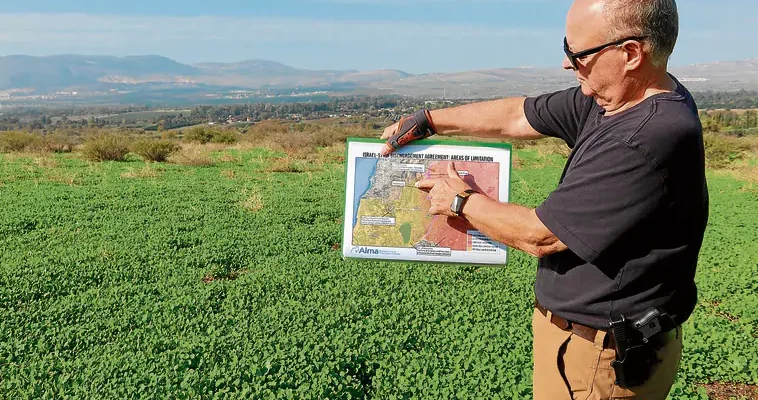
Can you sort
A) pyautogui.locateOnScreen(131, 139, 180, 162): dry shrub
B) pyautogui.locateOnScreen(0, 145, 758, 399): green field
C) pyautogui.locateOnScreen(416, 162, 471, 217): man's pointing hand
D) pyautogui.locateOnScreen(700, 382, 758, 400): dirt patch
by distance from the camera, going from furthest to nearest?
pyautogui.locateOnScreen(131, 139, 180, 162): dry shrub, pyautogui.locateOnScreen(700, 382, 758, 400): dirt patch, pyautogui.locateOnScreen(0, 145, 758, 399): green field, pyautogui.locateOnScreen(416, 162, 471, 217): man's pointing hand

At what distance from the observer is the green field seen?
4777mm

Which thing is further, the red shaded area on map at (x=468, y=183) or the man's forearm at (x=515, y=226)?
the red shaded area on map at (x=468, y=183)

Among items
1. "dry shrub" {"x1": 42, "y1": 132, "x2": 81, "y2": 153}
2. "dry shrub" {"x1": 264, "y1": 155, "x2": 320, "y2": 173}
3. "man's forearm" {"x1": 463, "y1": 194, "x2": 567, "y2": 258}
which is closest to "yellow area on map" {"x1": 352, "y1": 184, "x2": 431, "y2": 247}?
"man's forearm" {"x1": 463, "y1": 194, "x2": 567, "y2": 258}

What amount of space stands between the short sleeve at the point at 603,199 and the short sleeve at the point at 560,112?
69cm

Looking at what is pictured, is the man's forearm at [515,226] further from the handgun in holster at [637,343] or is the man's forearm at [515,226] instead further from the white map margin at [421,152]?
the white map margin at [421,152]

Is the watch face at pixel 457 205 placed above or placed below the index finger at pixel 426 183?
below

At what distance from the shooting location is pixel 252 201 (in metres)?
12.2

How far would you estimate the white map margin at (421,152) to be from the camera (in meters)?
2.95

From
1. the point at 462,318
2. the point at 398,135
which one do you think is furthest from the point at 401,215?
the point at 462,318

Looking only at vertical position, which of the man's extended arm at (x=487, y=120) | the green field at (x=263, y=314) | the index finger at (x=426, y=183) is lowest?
the green field at (x=263, y=314)

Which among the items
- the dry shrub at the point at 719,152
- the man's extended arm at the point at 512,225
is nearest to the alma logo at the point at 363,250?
the man's extended arm at the point at 512,225

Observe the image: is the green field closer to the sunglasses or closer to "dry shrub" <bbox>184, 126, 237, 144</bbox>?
the sunglasses

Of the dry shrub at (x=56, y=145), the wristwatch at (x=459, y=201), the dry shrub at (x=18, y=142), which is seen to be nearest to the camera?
the wristwatch at (x=459, y=201)

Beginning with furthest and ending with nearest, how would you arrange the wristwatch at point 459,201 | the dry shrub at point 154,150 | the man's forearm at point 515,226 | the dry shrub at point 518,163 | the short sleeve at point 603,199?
the dry shrub at point 518,163 → the dry shrub at point 154,150 → the wristwatch at point 459,201 → the man's forearm at point 515,226 → the short sleeve at point 603,199
